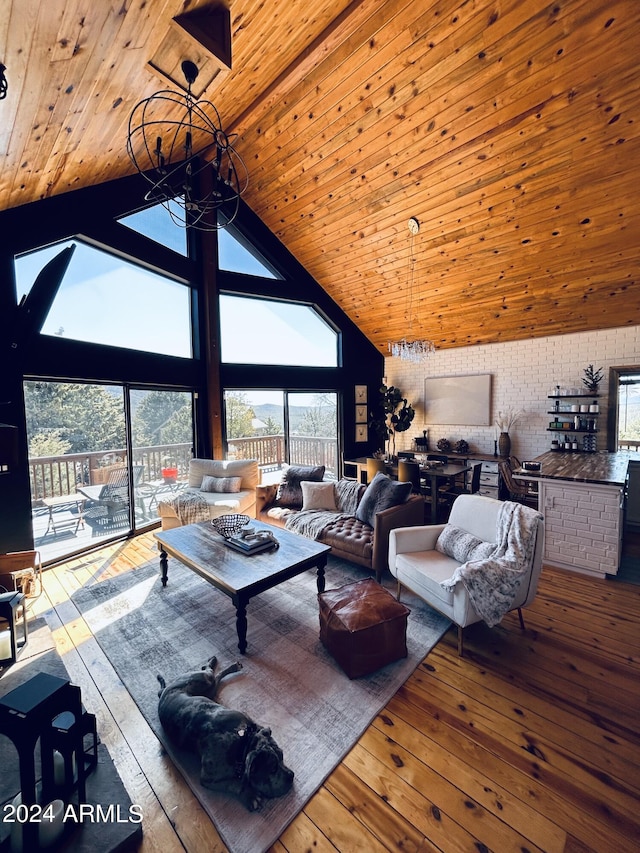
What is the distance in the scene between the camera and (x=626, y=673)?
2146 mm

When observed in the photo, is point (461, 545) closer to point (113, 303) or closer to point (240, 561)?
point (240, 561)

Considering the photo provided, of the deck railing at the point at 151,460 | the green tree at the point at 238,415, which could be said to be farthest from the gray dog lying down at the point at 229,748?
the green tree at the point at 238,415

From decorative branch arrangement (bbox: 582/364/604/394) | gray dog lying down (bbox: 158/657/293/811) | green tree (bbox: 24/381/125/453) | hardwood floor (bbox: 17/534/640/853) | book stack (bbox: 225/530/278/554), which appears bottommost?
hardwood floor (bbox: 17/534/640/853)

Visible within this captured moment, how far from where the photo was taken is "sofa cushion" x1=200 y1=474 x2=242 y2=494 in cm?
479

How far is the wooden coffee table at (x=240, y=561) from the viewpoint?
2.38 meters

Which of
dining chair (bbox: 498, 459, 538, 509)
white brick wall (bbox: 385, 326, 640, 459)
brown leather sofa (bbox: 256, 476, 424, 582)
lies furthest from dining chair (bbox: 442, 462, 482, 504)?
brown leather sofa (bbox: 256, 476, 424, 582)

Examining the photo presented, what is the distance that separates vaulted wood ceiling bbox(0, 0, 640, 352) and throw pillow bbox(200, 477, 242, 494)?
352 cm

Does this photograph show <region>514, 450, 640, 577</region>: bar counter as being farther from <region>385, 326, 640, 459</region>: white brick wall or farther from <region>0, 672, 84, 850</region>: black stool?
<region>0, 672, 84, 850</region>: black stool

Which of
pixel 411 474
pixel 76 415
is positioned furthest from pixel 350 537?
pixel 76 415

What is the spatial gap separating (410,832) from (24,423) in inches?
165

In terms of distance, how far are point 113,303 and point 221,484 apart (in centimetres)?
267

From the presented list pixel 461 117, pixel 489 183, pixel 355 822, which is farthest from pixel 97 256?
pixel 355 822

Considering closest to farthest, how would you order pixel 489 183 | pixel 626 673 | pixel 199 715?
pixel 199 715
pixel 626 673
pixel 489 183

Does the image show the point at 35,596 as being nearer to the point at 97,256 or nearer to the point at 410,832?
the point at 410,832
